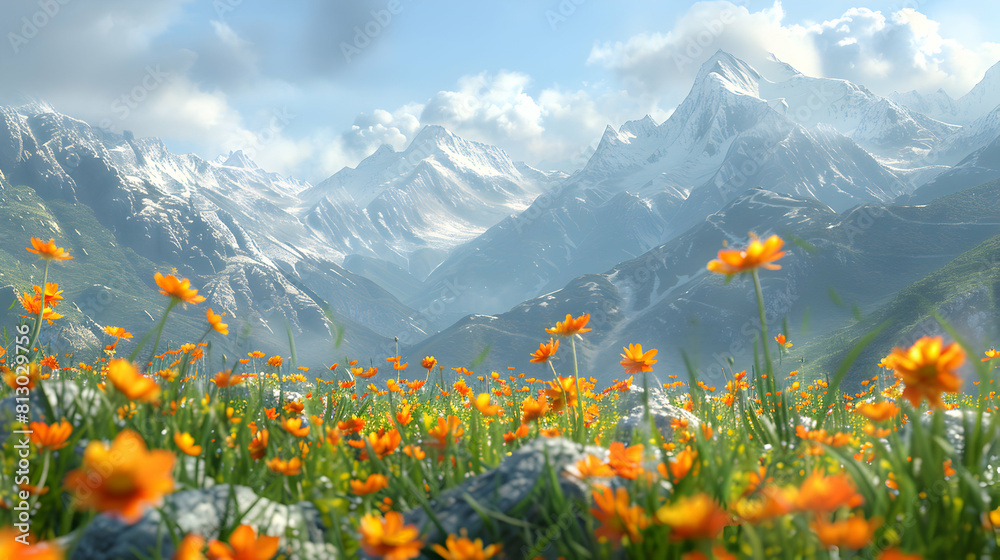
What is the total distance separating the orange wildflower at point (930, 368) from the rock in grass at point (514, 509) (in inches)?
56.6

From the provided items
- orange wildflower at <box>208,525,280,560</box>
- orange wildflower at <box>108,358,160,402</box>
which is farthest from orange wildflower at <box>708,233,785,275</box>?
orange wildflower at <box>108,358,160,402</box>

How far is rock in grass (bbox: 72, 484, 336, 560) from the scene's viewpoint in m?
2.02

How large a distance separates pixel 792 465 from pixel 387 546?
2403 mm

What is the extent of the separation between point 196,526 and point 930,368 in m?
3.15

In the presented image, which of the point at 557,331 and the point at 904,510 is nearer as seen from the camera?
the point at 904,510

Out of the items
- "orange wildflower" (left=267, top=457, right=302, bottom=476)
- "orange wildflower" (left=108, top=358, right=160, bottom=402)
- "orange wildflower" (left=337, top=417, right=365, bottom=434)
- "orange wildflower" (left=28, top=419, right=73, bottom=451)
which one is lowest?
"orange wildflower" (left=267, top=457, right=302, bottom=476)

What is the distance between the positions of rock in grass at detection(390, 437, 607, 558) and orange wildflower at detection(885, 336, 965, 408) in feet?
4.72

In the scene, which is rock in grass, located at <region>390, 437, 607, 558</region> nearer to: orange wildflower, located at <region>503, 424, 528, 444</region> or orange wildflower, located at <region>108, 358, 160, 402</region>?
orange wildflower, located at <region>503, 424, 528, 444</region>

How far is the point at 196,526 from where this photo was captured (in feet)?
6.97

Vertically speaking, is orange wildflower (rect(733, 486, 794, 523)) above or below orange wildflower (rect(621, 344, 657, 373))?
below

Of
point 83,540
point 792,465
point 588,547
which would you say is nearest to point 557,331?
point 792,465

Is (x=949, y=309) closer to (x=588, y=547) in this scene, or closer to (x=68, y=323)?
(x=588, y=547)

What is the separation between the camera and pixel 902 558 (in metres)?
1.31

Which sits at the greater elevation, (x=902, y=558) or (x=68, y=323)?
(x=68, y=323)
